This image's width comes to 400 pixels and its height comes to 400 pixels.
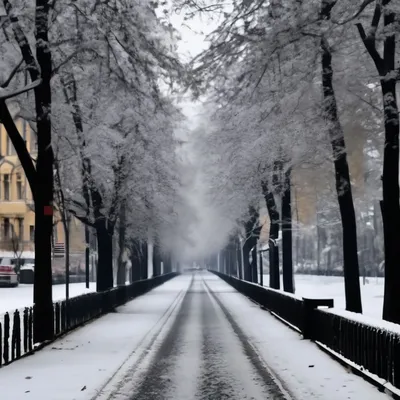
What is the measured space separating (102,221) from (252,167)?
727 cm

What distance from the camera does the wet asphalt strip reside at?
38.1 feet

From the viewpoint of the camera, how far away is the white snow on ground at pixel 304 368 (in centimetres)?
1145

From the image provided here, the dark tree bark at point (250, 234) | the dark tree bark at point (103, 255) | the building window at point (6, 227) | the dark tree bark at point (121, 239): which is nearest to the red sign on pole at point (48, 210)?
the dark tree bark at point (103, 255)

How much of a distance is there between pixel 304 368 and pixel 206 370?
6.20 feet

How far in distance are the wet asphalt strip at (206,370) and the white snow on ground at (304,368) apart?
1.00 feet

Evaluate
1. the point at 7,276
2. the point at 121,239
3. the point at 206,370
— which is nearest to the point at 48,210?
the point at 206,370

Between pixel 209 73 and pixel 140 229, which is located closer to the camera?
pixel 209 73

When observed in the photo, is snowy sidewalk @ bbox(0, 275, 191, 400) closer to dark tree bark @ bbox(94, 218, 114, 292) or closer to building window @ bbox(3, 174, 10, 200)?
dark tree bark @ bbox(94, 218, 114, 292)

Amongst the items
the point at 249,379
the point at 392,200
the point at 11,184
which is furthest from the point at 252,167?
the point at 11,184

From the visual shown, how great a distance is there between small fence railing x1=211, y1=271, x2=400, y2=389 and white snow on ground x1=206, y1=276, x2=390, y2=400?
29cm

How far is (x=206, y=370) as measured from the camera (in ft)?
46.4

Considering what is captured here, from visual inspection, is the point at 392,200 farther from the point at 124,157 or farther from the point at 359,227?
the point at 359,227

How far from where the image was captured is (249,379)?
13016 millimetres

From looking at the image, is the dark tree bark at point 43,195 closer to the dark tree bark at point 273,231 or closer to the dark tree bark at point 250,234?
the dark tree bark at point 273,231
